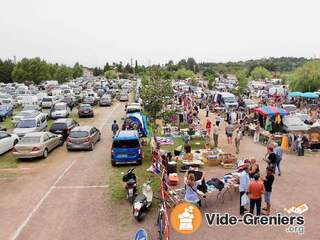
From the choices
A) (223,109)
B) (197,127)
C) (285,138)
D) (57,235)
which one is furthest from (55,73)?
(57,235)

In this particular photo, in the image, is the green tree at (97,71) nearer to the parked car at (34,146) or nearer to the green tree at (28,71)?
the green tree at (28,71)

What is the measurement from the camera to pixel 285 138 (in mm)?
22250

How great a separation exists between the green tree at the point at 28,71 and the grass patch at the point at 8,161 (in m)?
73.5

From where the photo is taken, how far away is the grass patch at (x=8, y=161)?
1933cm

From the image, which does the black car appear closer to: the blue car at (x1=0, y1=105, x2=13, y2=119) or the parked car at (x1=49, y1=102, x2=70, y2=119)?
the parked car at (x1=49, y1=102, x2=70, y2=119)

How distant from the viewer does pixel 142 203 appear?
12133mm

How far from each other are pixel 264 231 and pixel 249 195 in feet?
4.11

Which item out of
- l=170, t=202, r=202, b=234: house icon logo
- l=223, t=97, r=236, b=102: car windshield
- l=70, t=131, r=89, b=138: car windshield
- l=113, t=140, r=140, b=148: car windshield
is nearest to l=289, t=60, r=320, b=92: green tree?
l=223, t=97, r=236, b=102: car windshield

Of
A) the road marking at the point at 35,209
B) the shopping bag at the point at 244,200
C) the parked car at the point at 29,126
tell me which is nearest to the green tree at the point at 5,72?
the parked car at the point at 29,126

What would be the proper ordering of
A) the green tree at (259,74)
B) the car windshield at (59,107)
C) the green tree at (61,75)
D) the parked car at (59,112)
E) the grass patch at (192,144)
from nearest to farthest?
the grass patch at (192,144) → the parked car at (59,112) → the car windshield at (59,107) → the green tree at (61,75) → the green tree at (259,74)

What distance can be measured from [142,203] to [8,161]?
1089 centimetres

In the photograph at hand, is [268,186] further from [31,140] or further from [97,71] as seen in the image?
[97,71]

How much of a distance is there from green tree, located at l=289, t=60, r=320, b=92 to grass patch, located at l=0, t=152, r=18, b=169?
42.4 meters

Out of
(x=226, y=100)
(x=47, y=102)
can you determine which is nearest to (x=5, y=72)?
(x=47, y=102)
